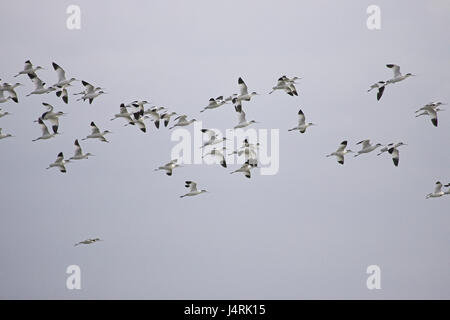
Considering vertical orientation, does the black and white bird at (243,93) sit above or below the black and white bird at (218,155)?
above

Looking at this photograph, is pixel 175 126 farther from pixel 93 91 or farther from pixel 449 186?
pixel 449 186

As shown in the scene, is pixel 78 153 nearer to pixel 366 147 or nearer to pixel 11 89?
pixel 11 89

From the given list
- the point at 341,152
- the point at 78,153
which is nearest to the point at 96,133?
the point at 78,153

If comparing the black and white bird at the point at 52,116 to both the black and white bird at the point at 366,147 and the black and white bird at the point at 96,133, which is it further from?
the black and white bird at the point at 366,147

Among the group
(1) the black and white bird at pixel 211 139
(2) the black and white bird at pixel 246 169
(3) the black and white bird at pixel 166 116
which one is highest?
(3) the black and white bird at pixel 166 116

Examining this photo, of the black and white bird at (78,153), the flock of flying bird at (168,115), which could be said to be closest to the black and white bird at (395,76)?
the flock of flying bird at (168,115)

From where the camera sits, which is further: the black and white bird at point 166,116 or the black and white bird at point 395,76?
the black and white bird at point 166,116

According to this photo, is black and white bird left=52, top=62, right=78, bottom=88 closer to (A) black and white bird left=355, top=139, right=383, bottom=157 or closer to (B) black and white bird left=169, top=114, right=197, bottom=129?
(B) black and white bird left=169, top=114, right=197, bottom=129

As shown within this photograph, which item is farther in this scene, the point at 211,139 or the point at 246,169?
the point at 246,169

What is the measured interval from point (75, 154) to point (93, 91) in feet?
9.41

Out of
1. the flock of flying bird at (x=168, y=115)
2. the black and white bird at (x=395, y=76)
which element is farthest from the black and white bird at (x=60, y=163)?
the black and white bird at (x=395, y=76)

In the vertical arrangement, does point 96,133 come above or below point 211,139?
above
